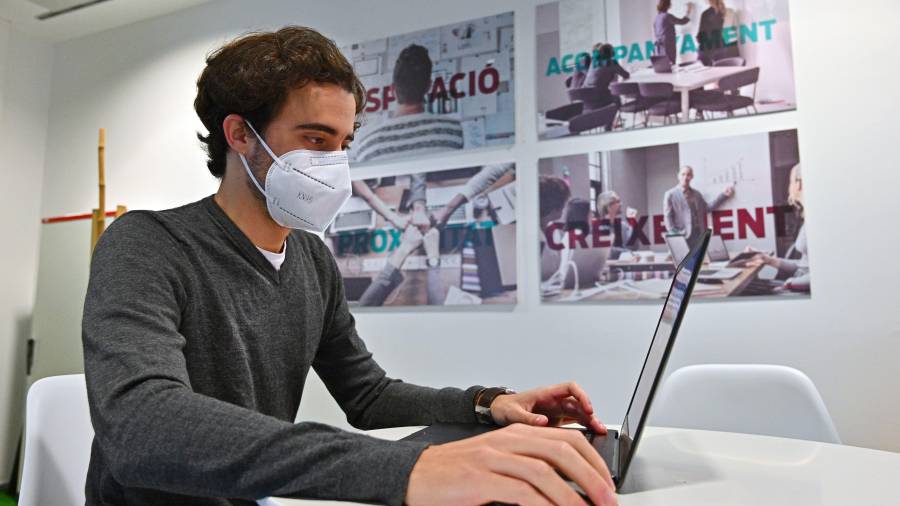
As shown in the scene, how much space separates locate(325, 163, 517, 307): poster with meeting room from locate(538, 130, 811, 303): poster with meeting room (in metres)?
0.17

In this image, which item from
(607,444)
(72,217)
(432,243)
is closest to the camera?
(607,444)

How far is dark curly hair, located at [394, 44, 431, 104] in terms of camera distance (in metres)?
2.51

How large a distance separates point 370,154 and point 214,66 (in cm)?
133

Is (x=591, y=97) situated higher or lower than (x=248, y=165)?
higher

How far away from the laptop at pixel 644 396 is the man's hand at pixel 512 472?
99 millimetres

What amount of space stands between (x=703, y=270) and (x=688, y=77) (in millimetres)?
705

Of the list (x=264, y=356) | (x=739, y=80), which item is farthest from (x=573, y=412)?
(x=739, y=80)

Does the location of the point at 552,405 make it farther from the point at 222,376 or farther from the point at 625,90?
the point at 625,90

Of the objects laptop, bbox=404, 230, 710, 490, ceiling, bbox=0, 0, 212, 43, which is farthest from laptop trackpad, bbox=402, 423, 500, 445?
ceiling, bbox=0, 0, 212, 43

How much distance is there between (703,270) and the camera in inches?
78.8

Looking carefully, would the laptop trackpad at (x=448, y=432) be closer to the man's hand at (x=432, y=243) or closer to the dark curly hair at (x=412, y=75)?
the man's hand at (x=432, y=243)

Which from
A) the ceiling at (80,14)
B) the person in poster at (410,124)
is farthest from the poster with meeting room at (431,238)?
the ceiling at (80,14)

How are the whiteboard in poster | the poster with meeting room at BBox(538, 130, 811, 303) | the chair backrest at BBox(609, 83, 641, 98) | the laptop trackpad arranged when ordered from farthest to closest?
the whiteboard in poster → the chair backrest at BBox(609, 83, 641, 98) → the poster with meeting room at BBox(538, 130, 811, 303) → the laptop trackpad

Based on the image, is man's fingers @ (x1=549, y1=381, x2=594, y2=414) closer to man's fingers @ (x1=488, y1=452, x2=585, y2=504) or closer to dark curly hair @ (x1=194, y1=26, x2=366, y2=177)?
man's fingers @ (x1=488, y1=452, x2=585, y2=504)
